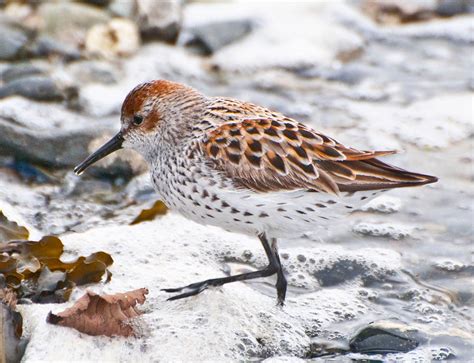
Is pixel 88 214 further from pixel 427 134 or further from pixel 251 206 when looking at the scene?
pixel 427 134

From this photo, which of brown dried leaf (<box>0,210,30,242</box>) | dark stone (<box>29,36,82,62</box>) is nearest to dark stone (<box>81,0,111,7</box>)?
dark stone (<box>29,36,82,62</box>)

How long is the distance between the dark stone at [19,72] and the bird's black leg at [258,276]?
3.12 m

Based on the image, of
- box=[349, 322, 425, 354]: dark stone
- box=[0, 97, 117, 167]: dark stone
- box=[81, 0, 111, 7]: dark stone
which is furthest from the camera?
box=[81, 0, 111, 7]: dark stone

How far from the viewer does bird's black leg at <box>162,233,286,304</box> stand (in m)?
4.63

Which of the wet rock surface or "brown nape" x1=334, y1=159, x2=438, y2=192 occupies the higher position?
"brown nape" x1=334, y1=159, x2=438, y2=192

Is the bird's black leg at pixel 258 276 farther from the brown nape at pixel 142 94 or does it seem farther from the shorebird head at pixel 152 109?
the brown nape at pixel 142 94

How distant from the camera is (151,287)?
482 centimetres

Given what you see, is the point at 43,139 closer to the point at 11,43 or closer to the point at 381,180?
the point at 11,43

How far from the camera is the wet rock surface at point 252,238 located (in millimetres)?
4496

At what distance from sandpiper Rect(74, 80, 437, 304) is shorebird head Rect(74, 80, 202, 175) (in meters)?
0.13

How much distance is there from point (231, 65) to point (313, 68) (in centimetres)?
79

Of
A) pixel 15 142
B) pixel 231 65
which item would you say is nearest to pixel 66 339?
pixel 15 142

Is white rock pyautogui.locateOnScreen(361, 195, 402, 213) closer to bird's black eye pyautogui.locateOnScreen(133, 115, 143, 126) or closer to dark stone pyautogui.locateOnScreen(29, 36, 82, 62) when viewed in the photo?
bird's black eye pyautogui.locateOnScreen(133, 115, 143, 126)

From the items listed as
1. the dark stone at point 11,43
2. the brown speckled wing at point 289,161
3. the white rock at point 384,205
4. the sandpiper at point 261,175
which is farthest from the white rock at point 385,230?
the dark stone at point 11,43
